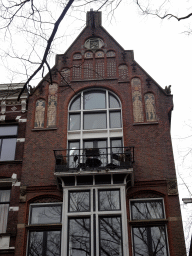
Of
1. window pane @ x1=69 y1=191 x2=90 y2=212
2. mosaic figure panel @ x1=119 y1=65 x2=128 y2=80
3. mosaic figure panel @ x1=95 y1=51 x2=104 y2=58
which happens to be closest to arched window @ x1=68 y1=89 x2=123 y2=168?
mosaic figure panel @ x1=119 y1=65 x2=128 y2=80

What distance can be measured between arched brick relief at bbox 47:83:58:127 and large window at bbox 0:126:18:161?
2.03 metres

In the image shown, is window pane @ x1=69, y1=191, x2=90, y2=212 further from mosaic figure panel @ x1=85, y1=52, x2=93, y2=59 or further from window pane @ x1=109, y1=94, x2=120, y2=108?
mosaic figure panel @ x1=85, y1=52, x2=93, y2=59

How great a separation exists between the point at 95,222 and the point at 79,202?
50.8 inches

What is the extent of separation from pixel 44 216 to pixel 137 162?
5.16 m

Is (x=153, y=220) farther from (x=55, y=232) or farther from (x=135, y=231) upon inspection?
(x=55, y=232)

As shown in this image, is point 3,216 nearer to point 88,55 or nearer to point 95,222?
point 95,222

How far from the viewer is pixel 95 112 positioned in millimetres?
19328

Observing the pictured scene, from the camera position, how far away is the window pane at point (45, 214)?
52.5ft

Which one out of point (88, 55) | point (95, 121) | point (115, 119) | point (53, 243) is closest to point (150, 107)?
point (115, 119)

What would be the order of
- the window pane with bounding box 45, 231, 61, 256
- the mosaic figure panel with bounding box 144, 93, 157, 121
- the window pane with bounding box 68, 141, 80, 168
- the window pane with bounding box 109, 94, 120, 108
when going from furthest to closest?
the window pane with bounding box 109, 94, 120, 108 → the mosaic figure panel with bounding box 144, 93, 157, 121 → the window pane with bounding box 68, 141, 80, 168 → the window pane with bounding box 45, 231, 61, 256

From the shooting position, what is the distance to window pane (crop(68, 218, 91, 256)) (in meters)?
14.6

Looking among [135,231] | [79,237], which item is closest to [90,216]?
[79,237]

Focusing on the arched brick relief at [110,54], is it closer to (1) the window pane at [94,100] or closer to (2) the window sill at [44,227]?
(1) the window pane at [94,100]

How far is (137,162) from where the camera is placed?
56.5ft
